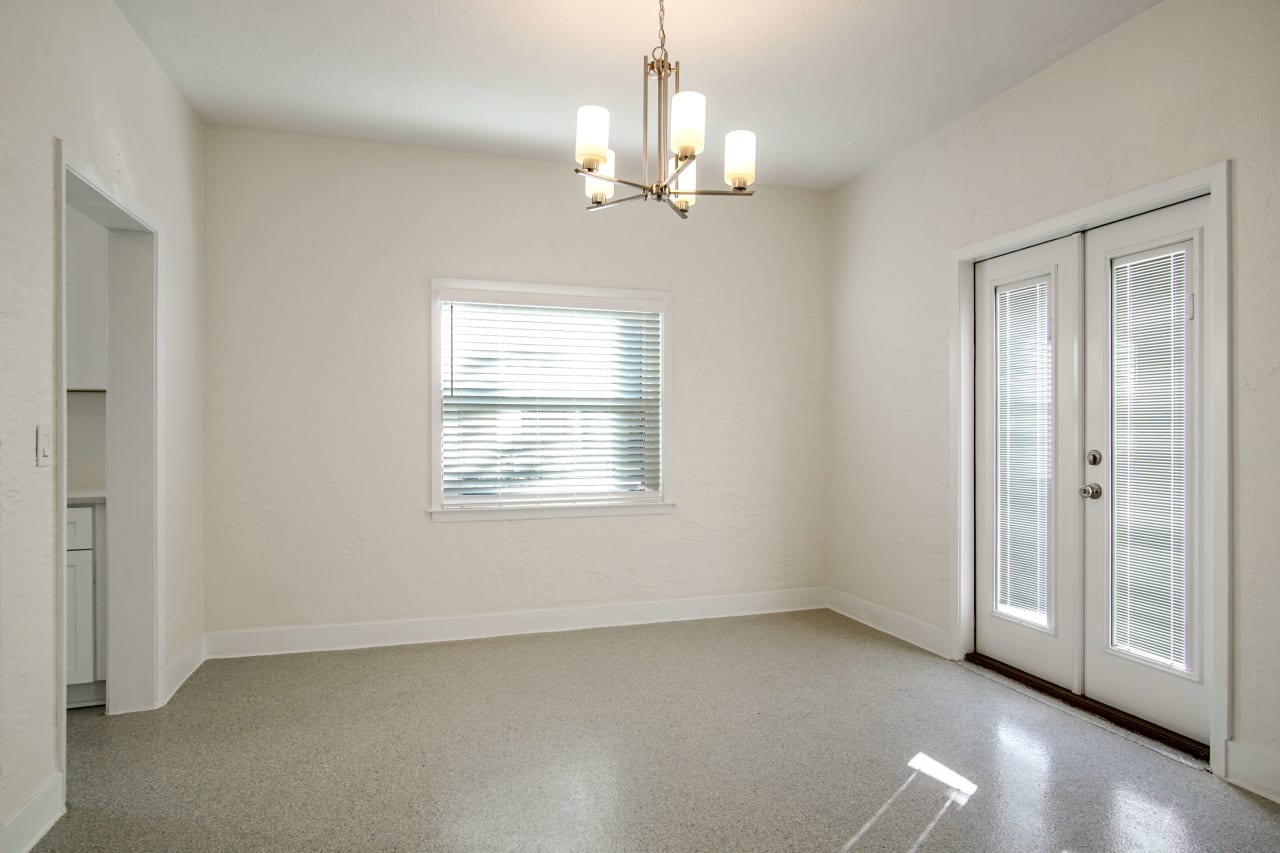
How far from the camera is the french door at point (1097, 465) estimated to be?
9.22 feet

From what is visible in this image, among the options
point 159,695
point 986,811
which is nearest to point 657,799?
point 986,811

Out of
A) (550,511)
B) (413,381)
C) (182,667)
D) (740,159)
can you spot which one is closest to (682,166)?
(740,159)

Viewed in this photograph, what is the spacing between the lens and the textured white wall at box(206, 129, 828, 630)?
390 cm

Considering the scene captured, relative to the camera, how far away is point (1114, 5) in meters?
2.78

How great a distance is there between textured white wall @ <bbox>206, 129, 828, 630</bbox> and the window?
11 centimetres

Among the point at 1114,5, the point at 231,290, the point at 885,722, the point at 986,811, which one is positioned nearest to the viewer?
the point at 986,811

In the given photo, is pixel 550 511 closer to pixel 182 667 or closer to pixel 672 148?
pixel 182 667

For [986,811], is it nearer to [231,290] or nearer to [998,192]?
[998,192]

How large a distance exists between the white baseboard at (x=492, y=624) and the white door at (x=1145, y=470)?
2.00 meters

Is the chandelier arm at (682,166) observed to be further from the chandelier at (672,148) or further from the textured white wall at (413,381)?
the textured white wall at (413,381)

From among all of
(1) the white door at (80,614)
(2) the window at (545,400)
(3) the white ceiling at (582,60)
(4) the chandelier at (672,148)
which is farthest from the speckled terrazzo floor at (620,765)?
(3) the white ceiling at (582,60)

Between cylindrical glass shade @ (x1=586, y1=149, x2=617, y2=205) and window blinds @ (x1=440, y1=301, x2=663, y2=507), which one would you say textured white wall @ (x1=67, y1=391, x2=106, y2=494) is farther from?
cylindrical glass shade @ (x1=586, y1=149, x2=617, y2=205)

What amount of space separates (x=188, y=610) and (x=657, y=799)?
2636 mm

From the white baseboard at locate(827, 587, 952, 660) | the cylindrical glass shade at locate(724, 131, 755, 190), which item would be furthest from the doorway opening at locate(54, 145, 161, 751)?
the white baseboard at locate(827, 587, 952, 660)
